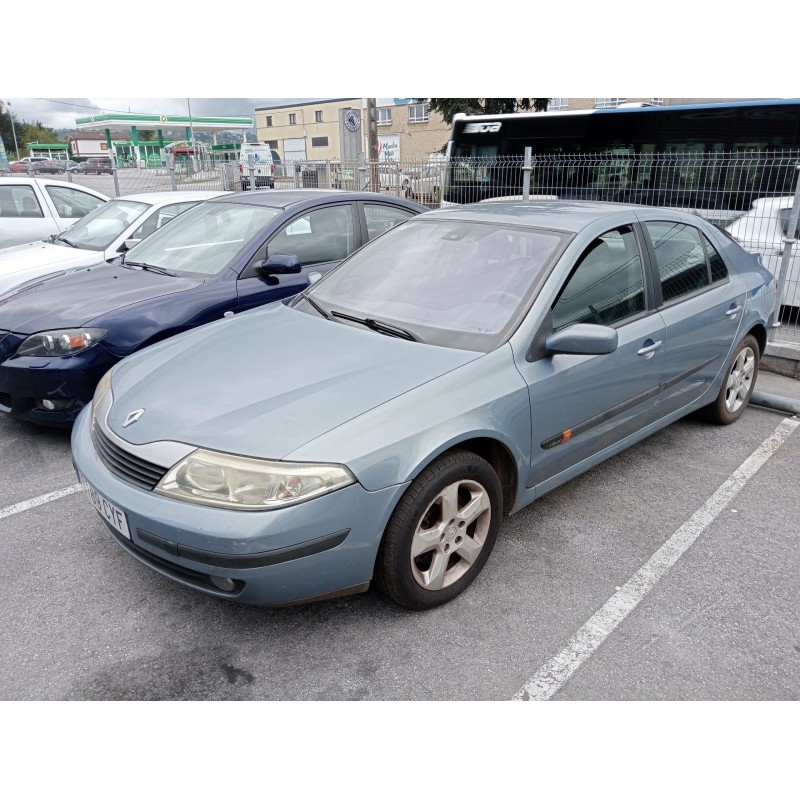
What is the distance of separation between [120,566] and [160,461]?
0.92 m

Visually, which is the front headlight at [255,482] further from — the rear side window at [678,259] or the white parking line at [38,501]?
the rear side window at [678,259]

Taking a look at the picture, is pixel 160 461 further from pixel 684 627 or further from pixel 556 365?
pixel 684 627

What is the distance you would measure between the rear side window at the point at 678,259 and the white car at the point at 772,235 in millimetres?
2495

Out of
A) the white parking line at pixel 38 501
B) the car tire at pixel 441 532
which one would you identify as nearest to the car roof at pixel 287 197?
the white parking line at pixel 38 501

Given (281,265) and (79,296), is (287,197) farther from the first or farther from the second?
(79,296)

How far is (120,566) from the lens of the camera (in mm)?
3064

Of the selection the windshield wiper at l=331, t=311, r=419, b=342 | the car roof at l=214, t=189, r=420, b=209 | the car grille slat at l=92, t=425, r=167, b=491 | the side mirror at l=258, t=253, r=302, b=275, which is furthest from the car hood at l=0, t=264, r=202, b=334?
the windshield wiper at l=331, t=311, r=419, b=342

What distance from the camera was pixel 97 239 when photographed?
6711 millimetres

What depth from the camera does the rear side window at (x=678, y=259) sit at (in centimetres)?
366

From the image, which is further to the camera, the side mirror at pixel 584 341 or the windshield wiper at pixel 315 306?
the windshield wiper at pixel 315 306

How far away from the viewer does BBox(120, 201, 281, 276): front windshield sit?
4.81m

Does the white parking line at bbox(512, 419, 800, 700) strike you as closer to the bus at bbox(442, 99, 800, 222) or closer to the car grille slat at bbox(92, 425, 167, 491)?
the car grille slat at bbox(92, 425, 167, 491)

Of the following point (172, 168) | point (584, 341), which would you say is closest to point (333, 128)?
point (172, 168)

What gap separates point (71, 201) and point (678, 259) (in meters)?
7.87
